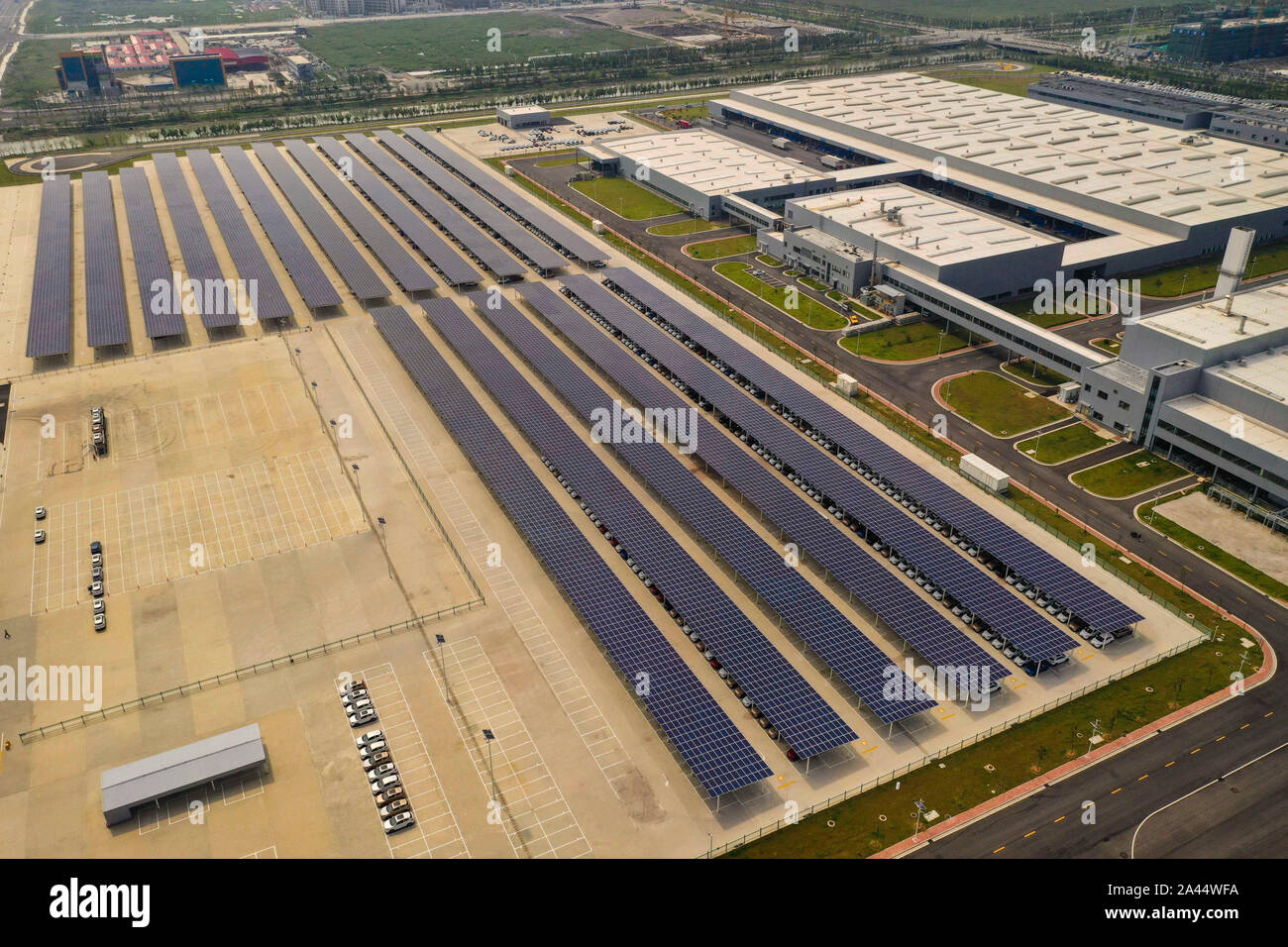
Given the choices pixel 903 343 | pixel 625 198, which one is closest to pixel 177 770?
pixel 903 343

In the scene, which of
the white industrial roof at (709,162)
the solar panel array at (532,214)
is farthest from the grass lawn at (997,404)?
the white industrial roof at (709,162)

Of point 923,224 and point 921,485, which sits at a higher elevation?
point 923,224

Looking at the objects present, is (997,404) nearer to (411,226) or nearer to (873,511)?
(873,511)

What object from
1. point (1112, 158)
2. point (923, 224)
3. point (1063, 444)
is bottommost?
point (1063, 444)

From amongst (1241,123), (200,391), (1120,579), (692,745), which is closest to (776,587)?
(692,745)

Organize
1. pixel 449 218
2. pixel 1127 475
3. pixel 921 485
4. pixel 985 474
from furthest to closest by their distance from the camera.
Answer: pixel 449 218
pixel 1127 475
pixel 985 474
pixel 921 485

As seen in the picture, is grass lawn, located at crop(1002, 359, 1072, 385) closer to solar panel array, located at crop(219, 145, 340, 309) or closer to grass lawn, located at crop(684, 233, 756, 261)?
grass lawn, located at crop(684, 233, 756, 261)

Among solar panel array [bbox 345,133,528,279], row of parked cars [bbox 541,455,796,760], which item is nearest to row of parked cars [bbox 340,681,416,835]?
row of parked cars [bbox 541,455,796,760]
